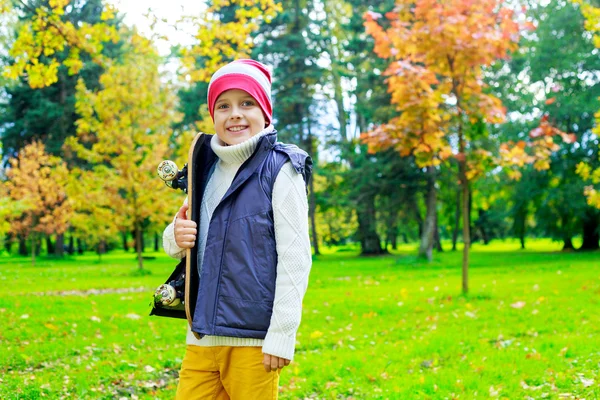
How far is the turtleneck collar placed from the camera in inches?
97.5

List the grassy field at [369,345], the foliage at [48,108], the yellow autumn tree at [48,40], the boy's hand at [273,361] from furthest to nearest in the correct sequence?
the foliage at [48,108]
the yellow autumn tree at [48,40]
the grassy field at [369,345]
the boy's hand at [273,361]

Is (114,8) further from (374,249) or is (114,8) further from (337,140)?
(374,249)

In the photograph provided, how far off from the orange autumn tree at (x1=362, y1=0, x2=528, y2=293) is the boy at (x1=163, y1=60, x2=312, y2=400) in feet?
23.7

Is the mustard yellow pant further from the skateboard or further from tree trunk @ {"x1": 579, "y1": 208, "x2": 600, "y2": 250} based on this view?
tree trunk @ {"x1": 579, "y1": 208, "x2": 600, "y2": 250}

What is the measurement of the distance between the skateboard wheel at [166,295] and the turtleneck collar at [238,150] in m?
0.62

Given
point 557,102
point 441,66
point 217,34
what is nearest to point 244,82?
point 217,34

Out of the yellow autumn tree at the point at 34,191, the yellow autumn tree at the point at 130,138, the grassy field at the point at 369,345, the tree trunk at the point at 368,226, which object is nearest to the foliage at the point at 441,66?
the grassy field at the point at 369,345

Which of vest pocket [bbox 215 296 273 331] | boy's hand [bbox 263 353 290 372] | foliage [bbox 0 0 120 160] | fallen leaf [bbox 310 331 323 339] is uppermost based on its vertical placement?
foliage [bbox 0 0 120 160]

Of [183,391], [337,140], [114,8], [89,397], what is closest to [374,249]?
[337,140]

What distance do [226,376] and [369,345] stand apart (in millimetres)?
4492

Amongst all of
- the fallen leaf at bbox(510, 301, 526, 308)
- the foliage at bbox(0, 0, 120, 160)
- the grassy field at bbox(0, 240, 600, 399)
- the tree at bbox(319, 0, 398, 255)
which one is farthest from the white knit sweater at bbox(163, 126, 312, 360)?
the foliage at bbox(0, 0, 120, 160)

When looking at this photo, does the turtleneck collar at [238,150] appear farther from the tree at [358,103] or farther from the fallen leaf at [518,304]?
the tree at [358,103]

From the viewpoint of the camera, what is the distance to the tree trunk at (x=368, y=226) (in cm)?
2436

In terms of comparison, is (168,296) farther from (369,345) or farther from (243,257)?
(369,345)
